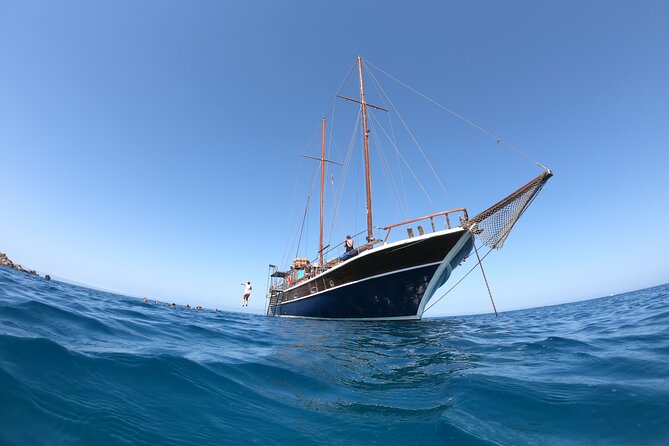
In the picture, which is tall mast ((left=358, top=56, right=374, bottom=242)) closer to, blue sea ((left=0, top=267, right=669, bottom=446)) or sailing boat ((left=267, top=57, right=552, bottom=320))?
sailing boat ((left=267, top=57, right=552, bottom=320))

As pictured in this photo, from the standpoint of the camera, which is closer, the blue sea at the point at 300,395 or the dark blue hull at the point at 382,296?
the blue sea at the point at 300,395

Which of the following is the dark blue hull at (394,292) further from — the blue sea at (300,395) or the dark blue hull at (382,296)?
the blue sea at (300,395)

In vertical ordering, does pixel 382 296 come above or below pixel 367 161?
below

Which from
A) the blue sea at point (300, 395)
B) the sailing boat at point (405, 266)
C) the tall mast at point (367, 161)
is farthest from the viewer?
the tall mast at point (367, 161)

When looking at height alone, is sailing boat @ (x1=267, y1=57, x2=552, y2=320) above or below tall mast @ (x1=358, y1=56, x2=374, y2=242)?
below

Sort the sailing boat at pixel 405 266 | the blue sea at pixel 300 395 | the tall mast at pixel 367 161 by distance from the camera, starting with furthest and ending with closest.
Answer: the tall mast at pixel 367 161 < the sailing boat at pixel 405 266 < the blue sea at pixel 300 395

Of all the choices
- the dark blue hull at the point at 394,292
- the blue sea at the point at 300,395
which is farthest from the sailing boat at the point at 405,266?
the blue sea at the point at 300,395

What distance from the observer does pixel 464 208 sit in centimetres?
1166

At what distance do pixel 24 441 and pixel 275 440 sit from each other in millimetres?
1753

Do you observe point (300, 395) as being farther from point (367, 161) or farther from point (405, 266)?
point (367, 161)

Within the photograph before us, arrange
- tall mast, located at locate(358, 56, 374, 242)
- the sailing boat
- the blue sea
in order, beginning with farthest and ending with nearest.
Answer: tall mast, located at locate(358, 56, 374, 242)
the sailing boat
the blue sea

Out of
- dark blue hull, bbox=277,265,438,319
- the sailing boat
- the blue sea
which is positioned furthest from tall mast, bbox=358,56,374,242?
the blue sea

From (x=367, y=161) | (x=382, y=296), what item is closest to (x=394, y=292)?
(x=382, y=296)

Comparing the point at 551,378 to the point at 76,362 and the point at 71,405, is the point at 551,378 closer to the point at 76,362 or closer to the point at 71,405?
the point at 71,405
